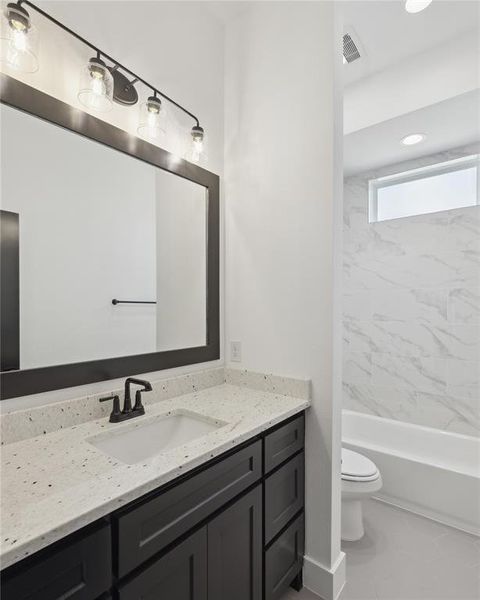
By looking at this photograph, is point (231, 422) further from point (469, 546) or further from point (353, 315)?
point (353, 315)

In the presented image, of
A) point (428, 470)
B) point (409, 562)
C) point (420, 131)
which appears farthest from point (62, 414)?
point (420, 131)

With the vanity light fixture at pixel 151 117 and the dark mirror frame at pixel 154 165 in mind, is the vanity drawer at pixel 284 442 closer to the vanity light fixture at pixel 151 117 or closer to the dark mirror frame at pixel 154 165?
the dark mirror frame at pixel 154 165

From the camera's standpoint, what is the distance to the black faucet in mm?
1220

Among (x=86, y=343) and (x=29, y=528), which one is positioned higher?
(x=86, y=343)

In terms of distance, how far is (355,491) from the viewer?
5.95 feet

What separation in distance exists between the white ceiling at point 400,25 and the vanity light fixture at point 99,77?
40.4 inches

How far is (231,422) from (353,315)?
2252mm

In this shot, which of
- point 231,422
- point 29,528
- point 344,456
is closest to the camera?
point 29,528

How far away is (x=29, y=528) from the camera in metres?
0.64

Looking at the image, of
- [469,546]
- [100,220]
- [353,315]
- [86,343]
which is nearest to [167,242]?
[100,220]

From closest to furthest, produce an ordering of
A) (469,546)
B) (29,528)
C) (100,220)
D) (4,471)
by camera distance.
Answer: (29,528)
(4,471)
(100,220)
(469,546)

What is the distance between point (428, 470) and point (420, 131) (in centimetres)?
236

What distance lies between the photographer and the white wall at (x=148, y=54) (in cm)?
115

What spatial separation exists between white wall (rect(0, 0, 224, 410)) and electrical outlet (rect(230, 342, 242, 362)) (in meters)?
0.10
